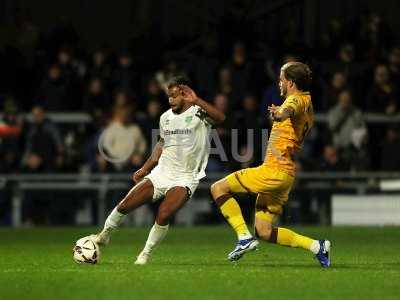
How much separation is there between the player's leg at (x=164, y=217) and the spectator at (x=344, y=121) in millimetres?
10405

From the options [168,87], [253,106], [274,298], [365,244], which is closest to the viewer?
[274,298]

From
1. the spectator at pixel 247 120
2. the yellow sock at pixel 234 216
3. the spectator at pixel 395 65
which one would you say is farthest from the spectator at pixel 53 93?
the yellow sock at pixel 234 216

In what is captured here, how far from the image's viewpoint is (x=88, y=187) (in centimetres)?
2341

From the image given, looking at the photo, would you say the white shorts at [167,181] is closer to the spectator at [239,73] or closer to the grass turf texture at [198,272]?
the grass turf texture at [198,272]

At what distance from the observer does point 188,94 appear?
13156 mm

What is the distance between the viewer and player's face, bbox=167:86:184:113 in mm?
13484

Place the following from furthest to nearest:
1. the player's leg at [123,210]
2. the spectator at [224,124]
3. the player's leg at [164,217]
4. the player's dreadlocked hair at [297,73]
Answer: the spectator at [224,124], the player's leg at [123,210], the player's leg at [164,217], the player's dreadlocked hair at [297,73]

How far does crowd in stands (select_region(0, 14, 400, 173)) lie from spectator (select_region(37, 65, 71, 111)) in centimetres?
2

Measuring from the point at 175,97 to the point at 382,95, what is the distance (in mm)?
11480

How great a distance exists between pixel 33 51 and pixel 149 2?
3.35m

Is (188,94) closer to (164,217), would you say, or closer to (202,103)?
(202,103)

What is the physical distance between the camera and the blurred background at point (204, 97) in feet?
76.4

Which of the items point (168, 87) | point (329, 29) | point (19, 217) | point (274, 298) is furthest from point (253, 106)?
point (274, 298)

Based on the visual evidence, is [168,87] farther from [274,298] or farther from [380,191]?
[380,191]
